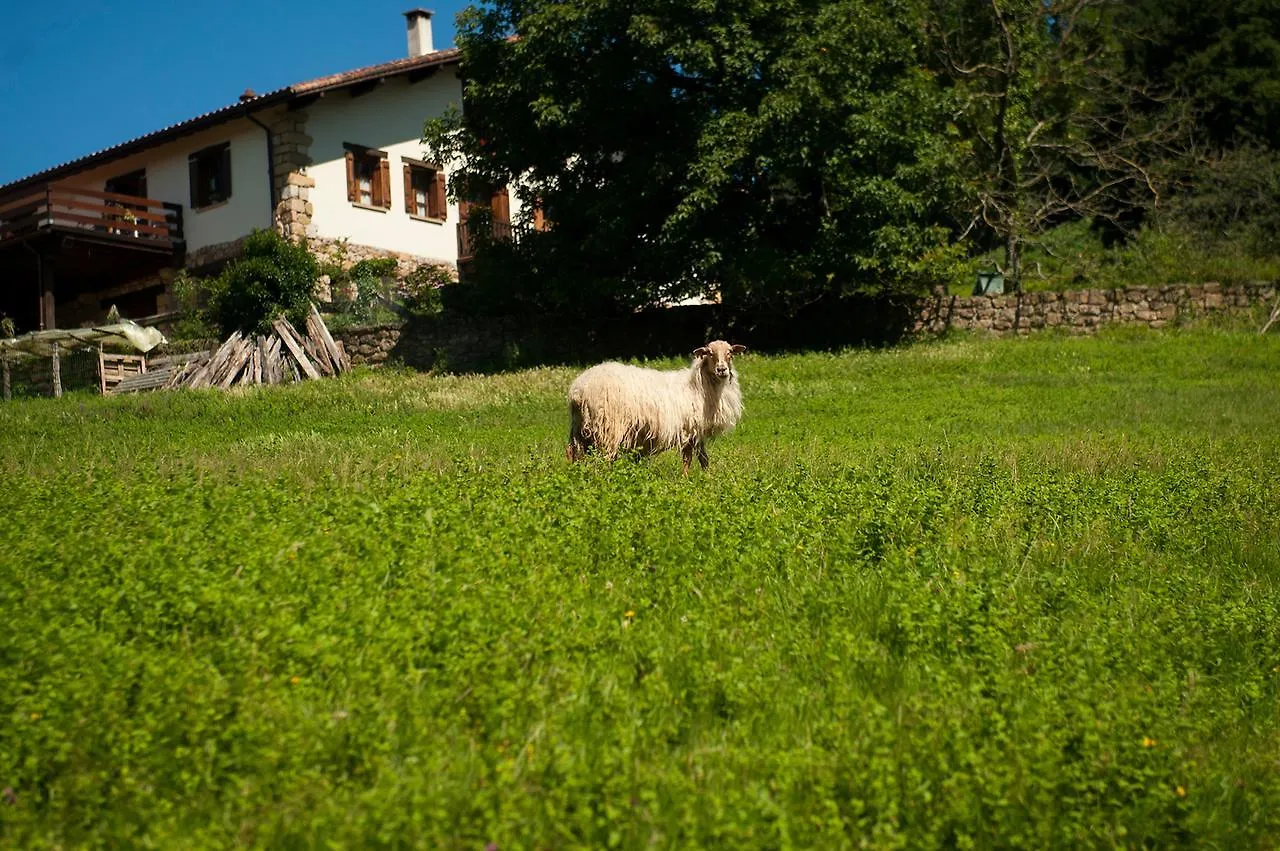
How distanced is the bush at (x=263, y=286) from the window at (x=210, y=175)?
315 inches

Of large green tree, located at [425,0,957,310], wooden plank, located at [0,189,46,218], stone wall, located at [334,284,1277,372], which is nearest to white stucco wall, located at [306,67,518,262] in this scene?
large green tree, located at [425,0,957,310]

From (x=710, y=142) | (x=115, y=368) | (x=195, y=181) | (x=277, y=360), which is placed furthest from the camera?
(x=195, y=181)

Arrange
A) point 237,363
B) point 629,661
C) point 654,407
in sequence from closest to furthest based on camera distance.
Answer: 1. point 629,661
2. point 654,407
3. point 237,363

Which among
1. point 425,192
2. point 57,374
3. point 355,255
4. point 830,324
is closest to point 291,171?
point 355,255

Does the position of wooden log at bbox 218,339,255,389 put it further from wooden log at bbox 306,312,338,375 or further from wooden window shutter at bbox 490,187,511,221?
wooden window shutter at bbox 490,187,511,221

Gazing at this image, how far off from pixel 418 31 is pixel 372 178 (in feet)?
24.3

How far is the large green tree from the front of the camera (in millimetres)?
26094

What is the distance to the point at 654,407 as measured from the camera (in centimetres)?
1302

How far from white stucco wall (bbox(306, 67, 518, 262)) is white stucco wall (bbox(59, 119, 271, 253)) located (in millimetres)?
1537

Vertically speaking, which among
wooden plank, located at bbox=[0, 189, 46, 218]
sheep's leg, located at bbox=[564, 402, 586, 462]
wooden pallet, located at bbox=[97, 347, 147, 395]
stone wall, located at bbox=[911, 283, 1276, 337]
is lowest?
sheep's leg, located at bbox=[564, 402, 586, 462]

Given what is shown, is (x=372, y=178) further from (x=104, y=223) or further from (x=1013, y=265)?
(x=1013, y=265)

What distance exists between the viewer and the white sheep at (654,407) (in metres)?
12.9

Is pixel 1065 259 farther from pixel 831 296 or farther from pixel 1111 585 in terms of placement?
pixel 1111 585

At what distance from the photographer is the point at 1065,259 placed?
3338 cm
